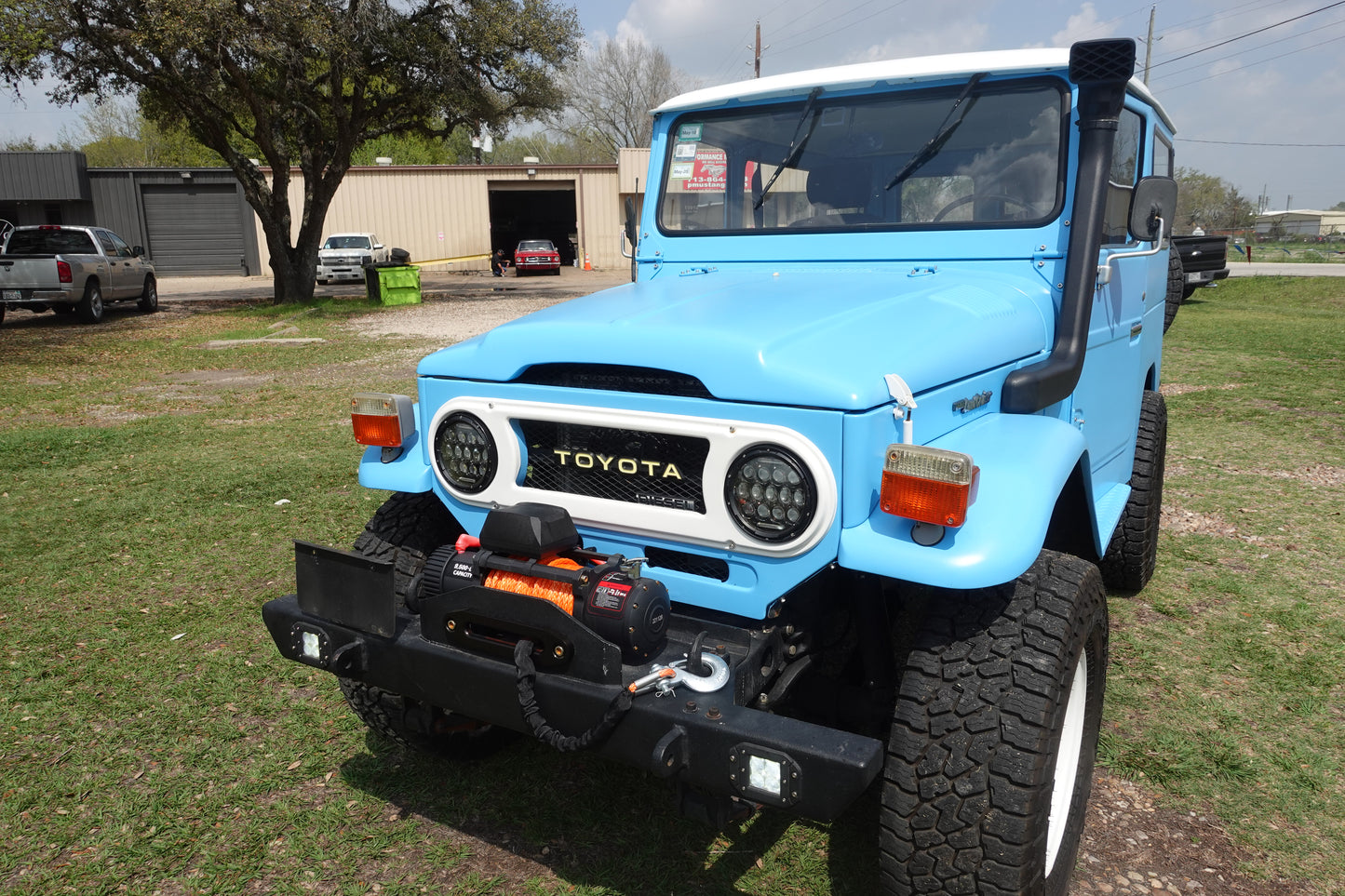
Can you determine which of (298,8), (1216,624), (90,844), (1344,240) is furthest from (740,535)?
(1344,240)

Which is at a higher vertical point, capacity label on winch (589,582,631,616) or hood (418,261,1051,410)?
hood (418,261,1051,410)

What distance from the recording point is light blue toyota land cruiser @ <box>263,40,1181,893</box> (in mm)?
2117

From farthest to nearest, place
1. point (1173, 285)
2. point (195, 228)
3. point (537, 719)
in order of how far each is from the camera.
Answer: point (195, 228)
point (1173, 285)
point (537, 719)

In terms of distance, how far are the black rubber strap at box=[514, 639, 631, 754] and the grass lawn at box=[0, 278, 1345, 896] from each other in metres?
0.73

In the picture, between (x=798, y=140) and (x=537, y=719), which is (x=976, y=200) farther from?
(x=537, y=719)

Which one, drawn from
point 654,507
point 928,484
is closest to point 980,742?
point 928,484

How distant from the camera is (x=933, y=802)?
2111 millimetres

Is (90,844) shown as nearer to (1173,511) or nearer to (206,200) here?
(1173,511)

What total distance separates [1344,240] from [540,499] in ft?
178

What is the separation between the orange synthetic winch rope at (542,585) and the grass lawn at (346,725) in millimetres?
917

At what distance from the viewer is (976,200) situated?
10.7 ft

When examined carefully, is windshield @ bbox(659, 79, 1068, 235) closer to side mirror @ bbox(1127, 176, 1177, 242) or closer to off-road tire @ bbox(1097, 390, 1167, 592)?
side mirror @ bbox(1127, 176, 1177, 242)

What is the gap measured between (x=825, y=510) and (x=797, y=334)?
1.54 ft

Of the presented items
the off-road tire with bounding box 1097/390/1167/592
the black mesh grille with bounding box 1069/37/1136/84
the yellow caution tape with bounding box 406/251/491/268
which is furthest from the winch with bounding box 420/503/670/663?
the yellow caution tape with bounding box 406/251/491/268
